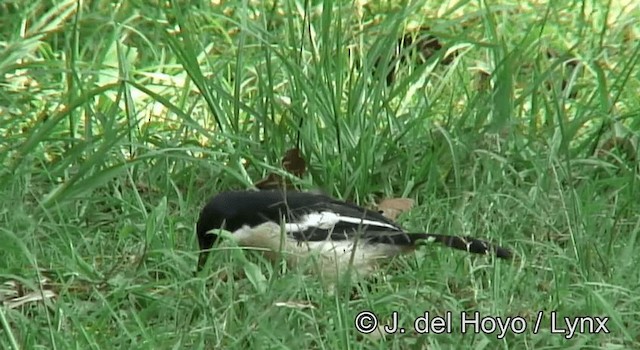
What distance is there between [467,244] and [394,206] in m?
0.72

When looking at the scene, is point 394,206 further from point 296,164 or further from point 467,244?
point 467,244

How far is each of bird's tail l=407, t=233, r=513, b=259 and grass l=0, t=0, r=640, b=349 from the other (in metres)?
0.06

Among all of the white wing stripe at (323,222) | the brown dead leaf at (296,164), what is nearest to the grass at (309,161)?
the brown dead leaf at (296,164)

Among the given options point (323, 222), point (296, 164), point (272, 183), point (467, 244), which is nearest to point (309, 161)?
point (296, 164)

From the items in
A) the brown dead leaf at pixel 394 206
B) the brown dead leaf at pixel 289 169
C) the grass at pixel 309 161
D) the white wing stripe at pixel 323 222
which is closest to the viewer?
the grass at pixel 309 161

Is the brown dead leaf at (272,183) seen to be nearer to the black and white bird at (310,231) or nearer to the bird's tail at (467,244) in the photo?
the black and white bird at (310,231)

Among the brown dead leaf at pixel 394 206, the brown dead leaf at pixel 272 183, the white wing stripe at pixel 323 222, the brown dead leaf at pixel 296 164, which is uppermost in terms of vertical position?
the white wing stripe at pixel 323 222

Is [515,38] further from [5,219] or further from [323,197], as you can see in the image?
[5,219]

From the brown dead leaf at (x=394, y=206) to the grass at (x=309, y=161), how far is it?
0.06m

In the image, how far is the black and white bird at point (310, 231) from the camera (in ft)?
15.1

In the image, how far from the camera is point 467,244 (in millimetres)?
4531

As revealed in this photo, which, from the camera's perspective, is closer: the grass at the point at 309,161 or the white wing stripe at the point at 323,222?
the grass at the point at 309,161

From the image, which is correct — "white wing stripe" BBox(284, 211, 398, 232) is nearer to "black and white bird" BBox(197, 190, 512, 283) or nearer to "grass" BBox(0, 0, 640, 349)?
"black and white bird" BBox(197, 190, 512, 283)

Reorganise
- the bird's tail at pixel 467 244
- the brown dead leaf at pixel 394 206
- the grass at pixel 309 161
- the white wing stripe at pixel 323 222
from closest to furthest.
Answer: the grass at pixel 309 161, the bird's tail at pixel 467 244, the white wing stripe at pixel 323 222, the brown dead leaf at pixel 394 206
